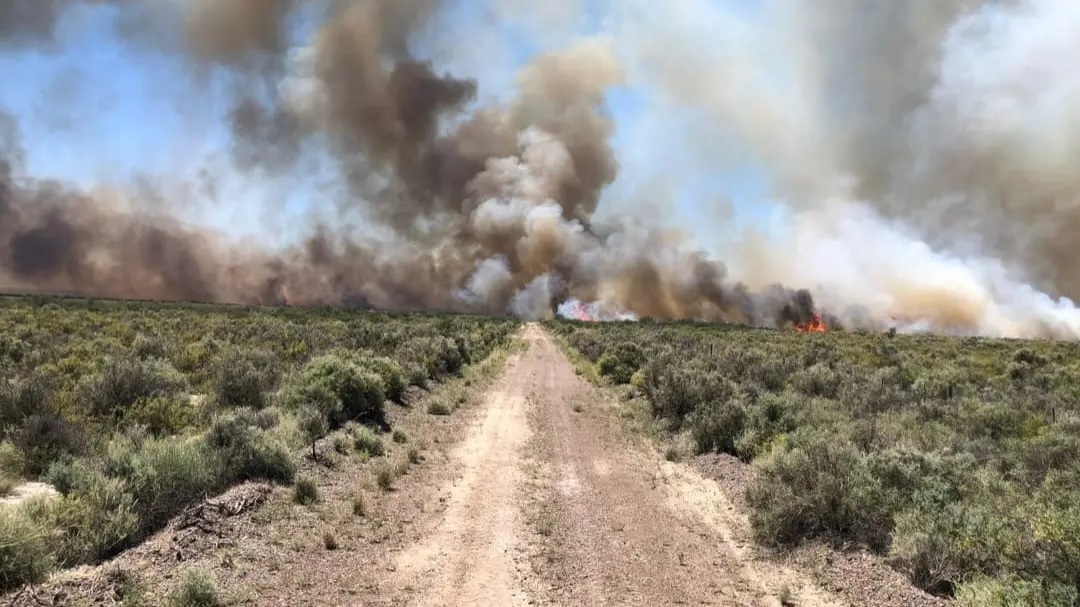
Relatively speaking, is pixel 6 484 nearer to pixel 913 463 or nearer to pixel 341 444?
pixel 341 444

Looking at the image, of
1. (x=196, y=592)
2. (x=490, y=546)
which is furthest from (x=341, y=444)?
(x=196, y=592)

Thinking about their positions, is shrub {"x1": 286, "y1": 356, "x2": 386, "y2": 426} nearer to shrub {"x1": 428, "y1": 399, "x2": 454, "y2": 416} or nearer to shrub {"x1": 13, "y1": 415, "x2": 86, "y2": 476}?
shrub {"x1": 428, "y1": 399, "x2": 454, "y2": 416}

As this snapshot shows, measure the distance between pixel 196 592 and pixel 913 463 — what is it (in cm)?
1033

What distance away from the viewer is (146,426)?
1216cm

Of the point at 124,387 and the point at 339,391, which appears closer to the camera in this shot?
the point at 124,387

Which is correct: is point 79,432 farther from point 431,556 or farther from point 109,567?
point 431,556

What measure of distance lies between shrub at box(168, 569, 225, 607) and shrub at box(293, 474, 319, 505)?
350 centimetres

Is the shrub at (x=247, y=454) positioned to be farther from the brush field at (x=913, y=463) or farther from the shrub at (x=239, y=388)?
the brush field at (x=913, y=463)

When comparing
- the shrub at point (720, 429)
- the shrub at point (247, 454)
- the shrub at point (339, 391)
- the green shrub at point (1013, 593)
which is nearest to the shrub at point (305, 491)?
the shrub at point (247, 454)

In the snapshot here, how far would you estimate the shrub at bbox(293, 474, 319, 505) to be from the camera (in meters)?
10.4

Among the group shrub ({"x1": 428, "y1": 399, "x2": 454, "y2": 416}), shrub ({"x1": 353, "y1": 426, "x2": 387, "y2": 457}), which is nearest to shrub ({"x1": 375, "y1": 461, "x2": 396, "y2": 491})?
shrub ({"x1": 353, "y1": 426, "x2": 387, "y2": 457})

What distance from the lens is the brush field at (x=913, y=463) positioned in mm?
7590

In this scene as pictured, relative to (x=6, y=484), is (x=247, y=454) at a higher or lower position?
higher

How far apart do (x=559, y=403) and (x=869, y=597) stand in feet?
51.7
